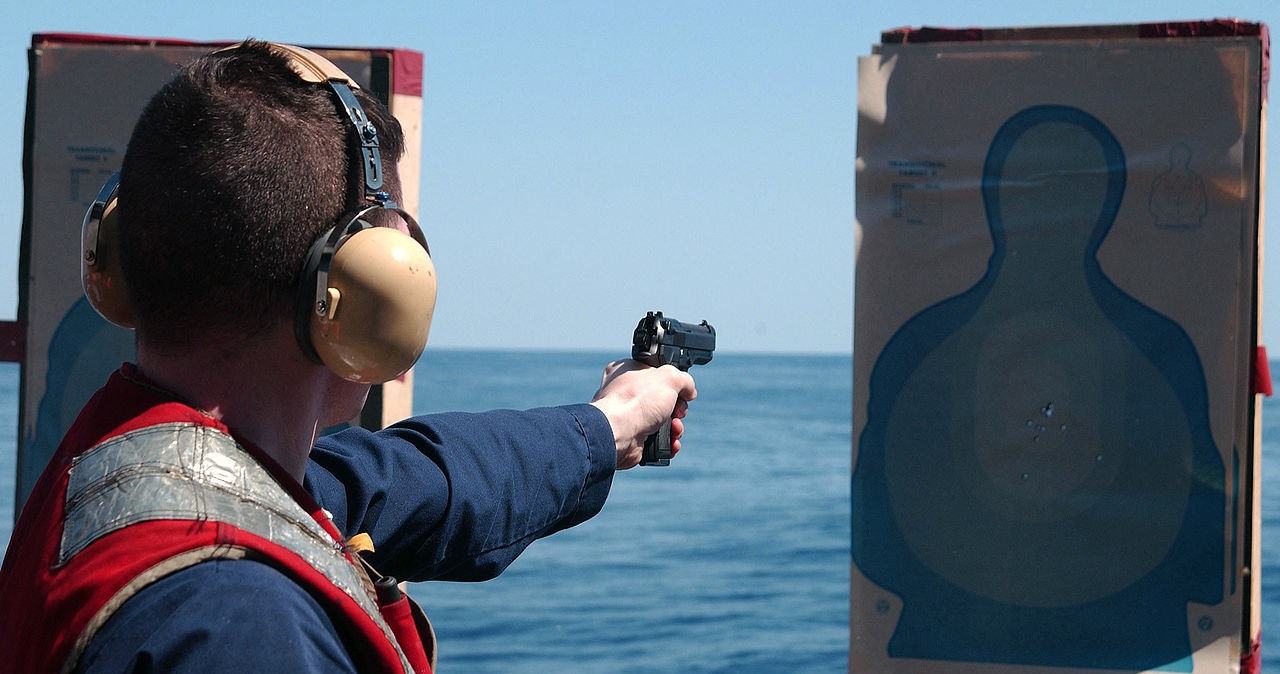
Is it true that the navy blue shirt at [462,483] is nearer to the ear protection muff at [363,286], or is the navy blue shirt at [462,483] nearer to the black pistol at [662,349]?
the black pistol at [662,349]

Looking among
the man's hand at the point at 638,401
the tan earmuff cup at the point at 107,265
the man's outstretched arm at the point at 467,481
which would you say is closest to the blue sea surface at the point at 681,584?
the man's hand at the point at 638,401

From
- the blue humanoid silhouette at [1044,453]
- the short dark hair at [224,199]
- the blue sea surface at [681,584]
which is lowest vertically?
the blue sea surface at [681,584]

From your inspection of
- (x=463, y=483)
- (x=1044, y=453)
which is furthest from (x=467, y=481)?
(x=1044, y=453)

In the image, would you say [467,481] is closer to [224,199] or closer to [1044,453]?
[224,199]

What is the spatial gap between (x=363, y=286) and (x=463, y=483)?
0.63 m

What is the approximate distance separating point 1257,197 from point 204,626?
2.46m

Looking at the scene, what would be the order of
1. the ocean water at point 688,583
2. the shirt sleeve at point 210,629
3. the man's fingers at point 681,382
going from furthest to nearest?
the ocean water at point 688,583, the man's fingers at point 681,382, the shirt sleeve at point 210,629

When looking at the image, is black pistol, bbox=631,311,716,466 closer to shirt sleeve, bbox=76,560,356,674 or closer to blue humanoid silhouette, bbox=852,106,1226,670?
blue humanoid silhouette, bbox=852,106,1226,670

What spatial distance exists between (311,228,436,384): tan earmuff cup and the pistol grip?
0.89m

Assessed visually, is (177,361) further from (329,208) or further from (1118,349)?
(1118,349)

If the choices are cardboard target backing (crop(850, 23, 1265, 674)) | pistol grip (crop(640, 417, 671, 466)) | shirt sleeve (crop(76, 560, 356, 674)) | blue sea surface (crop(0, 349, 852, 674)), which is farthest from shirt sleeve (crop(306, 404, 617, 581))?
blue sea surface (crop(0, 349, 852, 674))

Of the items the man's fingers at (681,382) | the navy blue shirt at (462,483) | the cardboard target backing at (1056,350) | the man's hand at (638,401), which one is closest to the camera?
the navy blue shirt at (462,483)

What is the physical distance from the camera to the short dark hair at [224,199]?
1.06 metres

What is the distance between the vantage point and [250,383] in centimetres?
111
